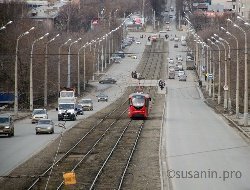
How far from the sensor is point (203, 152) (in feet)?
148

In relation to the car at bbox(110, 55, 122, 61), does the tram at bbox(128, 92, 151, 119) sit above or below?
below

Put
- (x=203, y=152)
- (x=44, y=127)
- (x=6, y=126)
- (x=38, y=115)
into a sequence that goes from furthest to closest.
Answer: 1. (x=38, y=115)
2. (x=44, y=127)
3. (x=6, y=126)
4. (x=203, y=152)

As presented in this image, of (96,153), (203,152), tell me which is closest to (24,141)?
(96,153)

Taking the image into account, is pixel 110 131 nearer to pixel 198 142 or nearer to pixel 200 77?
pixel 198 142

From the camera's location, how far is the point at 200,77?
132375 millimetres

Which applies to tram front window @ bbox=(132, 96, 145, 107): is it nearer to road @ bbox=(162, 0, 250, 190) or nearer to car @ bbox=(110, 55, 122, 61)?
road @ bbox=(162, 0, 250, 190)

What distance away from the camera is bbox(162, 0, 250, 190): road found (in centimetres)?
3397

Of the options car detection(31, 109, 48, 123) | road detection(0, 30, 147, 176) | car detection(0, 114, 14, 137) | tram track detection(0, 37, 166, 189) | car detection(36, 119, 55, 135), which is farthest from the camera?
car detection(31, 109, 48, 123)

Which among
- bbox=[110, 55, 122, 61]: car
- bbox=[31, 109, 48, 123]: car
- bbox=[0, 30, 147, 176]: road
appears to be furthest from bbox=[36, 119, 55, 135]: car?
bbox=[110, 55, 122, 61]: car

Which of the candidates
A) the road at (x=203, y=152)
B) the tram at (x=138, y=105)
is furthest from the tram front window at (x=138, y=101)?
the road at (x=203, y=152)

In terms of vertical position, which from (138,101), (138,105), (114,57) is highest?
(114,57)

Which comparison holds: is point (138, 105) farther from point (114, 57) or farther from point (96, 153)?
point (114, 57)

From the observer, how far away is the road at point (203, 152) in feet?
111

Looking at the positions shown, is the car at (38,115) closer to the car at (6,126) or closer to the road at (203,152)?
the road at (203,152)
